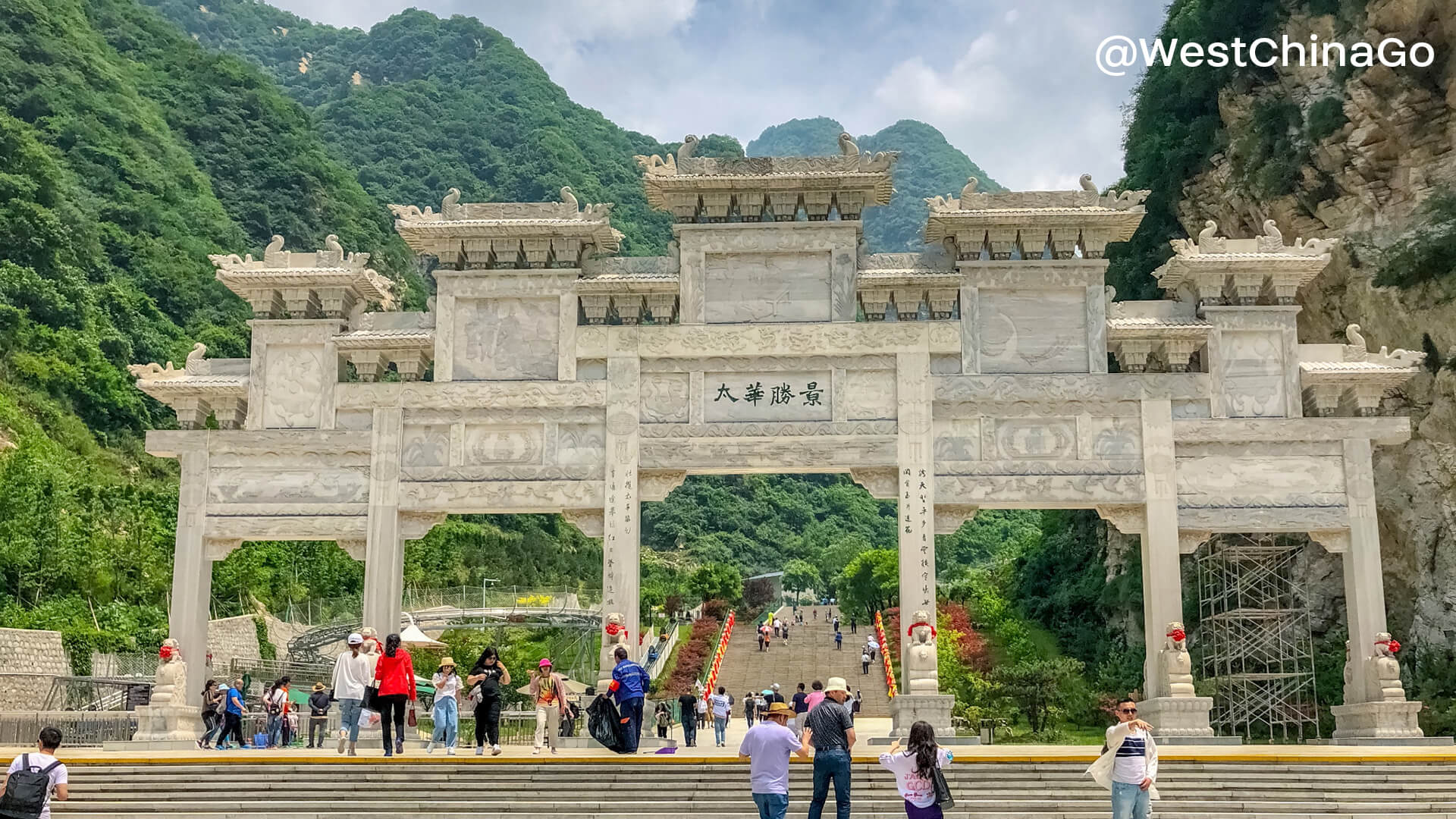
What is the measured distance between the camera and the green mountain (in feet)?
335

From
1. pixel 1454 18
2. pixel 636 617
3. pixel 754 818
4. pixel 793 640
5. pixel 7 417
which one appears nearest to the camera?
pixel 754 818

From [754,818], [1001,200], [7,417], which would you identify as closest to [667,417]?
[1001,200]

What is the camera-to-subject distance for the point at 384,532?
15.3 m

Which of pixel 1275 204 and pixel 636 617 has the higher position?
pixel 1275 204

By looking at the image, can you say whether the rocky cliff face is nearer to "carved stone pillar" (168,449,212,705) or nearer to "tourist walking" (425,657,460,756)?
"tourist walking" (425,657,460,756)

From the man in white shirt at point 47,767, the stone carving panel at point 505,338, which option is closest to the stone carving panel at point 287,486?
the stone carving panel at point 505,338

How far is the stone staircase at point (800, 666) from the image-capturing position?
25.7 m

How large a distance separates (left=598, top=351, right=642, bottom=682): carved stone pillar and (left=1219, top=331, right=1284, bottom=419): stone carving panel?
22.1 feet

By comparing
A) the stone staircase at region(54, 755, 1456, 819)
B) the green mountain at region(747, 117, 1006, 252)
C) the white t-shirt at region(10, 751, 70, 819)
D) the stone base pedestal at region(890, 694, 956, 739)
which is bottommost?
the stone staircase at region(54, 755, 1456, 819)

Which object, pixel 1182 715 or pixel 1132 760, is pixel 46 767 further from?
pixel 1182 715

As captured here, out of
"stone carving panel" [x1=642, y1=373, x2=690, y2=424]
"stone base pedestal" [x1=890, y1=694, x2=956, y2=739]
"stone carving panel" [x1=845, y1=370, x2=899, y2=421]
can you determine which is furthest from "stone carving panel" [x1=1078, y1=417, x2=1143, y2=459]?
"stone carving panel" [x1=642, y1=373, x2=690, y2=424]

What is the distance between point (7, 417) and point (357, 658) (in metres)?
20.3

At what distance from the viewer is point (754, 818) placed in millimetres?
9648

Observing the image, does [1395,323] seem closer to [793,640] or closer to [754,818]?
[754,818]
